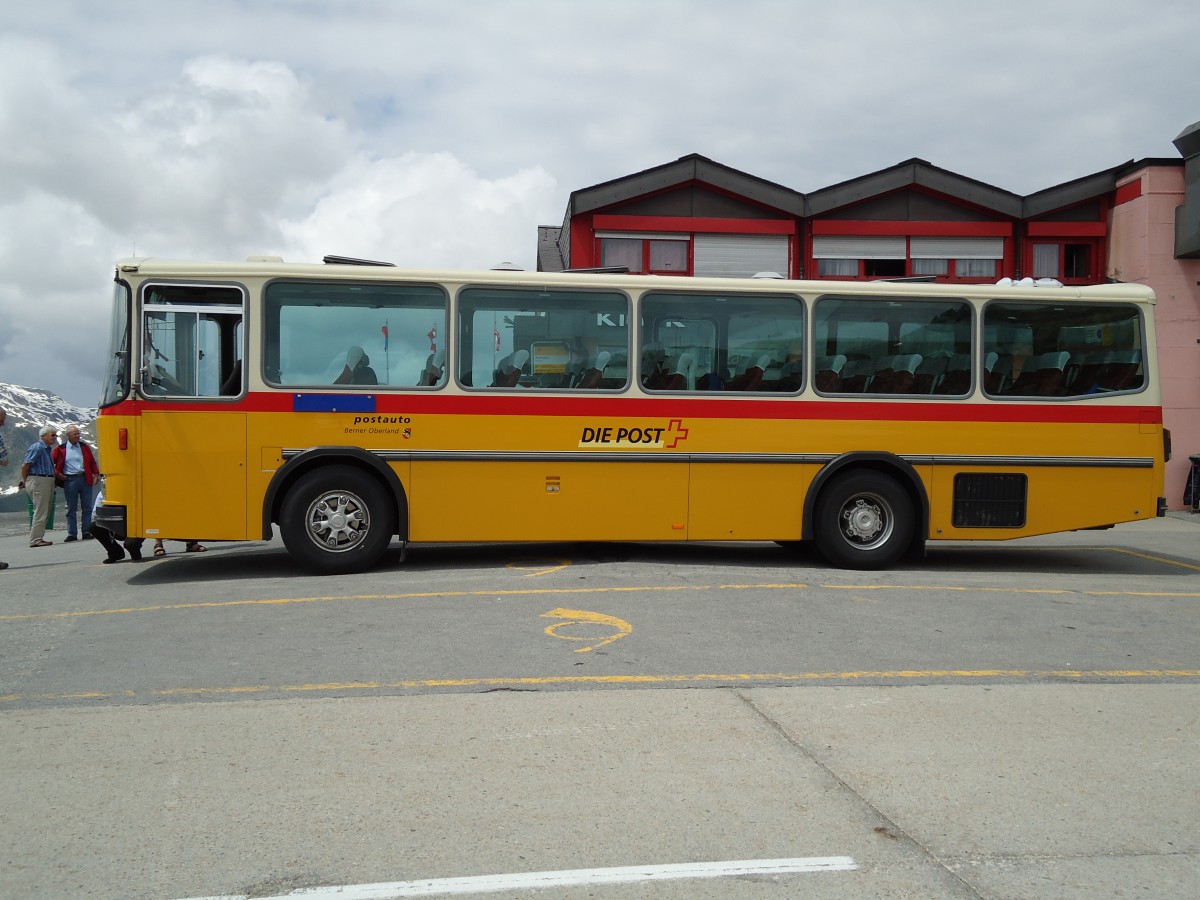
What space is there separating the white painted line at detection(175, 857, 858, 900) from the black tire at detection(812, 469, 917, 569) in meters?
6.89

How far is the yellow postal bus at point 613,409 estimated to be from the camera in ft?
31.9

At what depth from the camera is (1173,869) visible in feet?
12.3

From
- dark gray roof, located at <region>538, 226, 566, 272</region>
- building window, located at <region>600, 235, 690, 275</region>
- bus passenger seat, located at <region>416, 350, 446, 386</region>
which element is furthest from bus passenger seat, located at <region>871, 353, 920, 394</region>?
dark gray roof, located at <region>538, 226, 566, 272</region>

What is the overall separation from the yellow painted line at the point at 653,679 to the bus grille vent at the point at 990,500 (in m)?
4.06

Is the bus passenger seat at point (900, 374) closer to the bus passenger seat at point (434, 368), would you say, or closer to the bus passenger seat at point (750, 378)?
the bus passenger seat at point (750, 378)

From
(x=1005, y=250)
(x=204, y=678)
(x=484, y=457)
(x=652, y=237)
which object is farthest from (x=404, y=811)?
Result: (x=1005, y=250)

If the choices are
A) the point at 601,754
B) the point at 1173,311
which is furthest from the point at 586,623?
the point at 1173,311

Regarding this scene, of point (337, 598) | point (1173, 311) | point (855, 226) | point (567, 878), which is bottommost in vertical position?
point (567, 878)

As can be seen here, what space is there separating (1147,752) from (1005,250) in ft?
64.7

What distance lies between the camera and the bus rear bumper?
9.49 metres

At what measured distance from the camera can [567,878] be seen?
3619 mm

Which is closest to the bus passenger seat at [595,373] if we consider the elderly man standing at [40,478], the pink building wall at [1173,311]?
the elderly man standing at [40,478]

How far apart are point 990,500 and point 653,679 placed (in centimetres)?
579

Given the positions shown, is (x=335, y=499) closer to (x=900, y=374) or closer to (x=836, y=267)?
(x=900, y=374)
